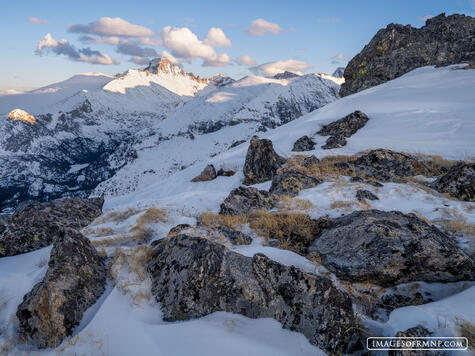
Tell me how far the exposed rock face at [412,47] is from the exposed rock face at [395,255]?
34.5 meters

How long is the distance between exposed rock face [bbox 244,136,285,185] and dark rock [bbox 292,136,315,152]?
3742 mm

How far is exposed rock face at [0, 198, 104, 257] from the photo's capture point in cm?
736

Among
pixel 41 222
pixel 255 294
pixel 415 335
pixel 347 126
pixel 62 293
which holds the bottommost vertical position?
pixel 415 335

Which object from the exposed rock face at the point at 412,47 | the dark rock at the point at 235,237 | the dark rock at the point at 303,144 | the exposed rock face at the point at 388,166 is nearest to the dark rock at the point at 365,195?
the exposed rock face at the point at 388,166

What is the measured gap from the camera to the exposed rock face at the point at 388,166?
11266 mm

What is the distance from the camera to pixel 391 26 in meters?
34.4

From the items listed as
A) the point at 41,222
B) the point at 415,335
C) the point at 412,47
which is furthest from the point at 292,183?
the point at 412,47

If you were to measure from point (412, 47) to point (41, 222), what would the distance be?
42.7 metres

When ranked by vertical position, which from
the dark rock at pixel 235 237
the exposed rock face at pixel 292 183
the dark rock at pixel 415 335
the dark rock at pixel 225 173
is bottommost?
the dark rock at pixel 415 335

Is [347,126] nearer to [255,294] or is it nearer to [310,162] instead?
[310,162]

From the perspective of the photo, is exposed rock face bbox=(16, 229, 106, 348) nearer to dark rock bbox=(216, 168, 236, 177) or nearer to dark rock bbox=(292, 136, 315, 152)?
dark rock bbox=(216, 168, 236, 177)

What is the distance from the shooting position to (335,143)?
57.8ft

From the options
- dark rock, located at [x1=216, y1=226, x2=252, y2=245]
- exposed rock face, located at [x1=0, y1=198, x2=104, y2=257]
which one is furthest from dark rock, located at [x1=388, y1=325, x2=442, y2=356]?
exposed rock face, located at [x1=0, y1=198, x2=104, y2=257]

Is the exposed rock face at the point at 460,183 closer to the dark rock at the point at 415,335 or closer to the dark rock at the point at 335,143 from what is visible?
the dark rock at the point at 415,335
